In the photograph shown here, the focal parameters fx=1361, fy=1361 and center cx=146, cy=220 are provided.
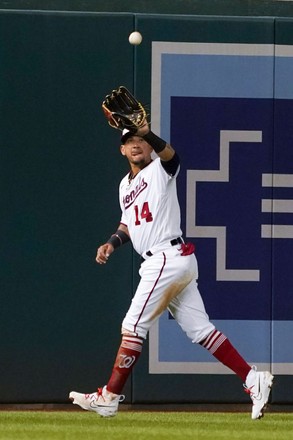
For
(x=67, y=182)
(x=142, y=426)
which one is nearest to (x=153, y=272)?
(x=142, y=426)

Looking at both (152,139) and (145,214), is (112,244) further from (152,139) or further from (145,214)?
(152,139)

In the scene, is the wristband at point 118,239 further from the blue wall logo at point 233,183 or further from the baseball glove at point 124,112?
the blue wall logo at point 233,183

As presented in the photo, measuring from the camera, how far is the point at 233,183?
869cm

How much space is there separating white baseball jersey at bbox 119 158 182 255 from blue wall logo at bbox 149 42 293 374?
1.14m

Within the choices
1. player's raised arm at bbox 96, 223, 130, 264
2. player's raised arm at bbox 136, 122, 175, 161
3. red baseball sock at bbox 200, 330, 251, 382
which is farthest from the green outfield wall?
player's raised arm at bbox 136, 122, 175, 161

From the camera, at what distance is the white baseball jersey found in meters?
7.44

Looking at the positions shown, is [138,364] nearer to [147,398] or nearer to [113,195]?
[147,398]

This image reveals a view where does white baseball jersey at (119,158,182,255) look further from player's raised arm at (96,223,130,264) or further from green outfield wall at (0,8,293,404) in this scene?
green outfield wall at (0,8,293,404)

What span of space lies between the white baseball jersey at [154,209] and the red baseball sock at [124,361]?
521mm

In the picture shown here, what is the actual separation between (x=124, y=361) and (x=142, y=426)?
36cm

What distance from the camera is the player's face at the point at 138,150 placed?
7559 mm

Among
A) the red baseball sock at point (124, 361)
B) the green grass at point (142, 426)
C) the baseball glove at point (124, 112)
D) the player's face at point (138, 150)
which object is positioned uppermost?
the baseball glove at point (124, 112)

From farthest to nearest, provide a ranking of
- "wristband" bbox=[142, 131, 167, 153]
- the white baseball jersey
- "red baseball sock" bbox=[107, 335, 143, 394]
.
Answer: the white baseball jersey, "red baseball sock" bbox=[107, 335, 143, 394], "wristband" bbox=[142, 131, 167, 153]

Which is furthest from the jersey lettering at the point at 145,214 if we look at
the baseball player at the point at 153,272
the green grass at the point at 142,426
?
the green grass at the point at 142,426
